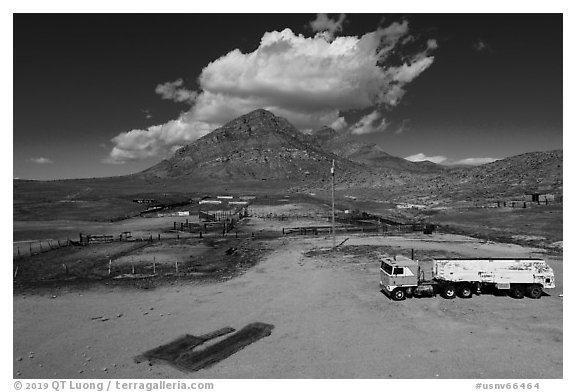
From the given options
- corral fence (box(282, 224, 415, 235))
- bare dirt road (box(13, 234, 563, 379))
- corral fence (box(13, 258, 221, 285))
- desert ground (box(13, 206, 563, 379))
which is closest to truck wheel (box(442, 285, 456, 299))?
desert ground (box(13, 206, 563, 379))

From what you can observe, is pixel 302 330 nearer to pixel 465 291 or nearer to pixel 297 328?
pixel 297 328

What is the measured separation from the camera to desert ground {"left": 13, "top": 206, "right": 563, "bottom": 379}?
16.8m

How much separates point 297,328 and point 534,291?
1603 centimetres

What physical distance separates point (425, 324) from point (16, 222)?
84.9 metres

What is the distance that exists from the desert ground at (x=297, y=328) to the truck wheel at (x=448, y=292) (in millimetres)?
372

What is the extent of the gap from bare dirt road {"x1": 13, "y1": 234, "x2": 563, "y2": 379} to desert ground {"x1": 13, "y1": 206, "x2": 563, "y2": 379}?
2.5 inches

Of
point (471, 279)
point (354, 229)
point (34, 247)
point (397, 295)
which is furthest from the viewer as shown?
point (354, 229)

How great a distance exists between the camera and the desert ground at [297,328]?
661 inches

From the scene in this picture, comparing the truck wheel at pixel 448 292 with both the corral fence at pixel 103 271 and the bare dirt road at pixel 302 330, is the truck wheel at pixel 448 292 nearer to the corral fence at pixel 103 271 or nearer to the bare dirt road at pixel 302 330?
the bare dirt road at pixel 302 330

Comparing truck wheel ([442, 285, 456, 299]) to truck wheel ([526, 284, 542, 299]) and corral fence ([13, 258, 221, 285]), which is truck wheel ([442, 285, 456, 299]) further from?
corral fence ([13, 258, 221, 285])

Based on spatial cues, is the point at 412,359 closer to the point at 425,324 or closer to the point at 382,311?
the point at 425,324

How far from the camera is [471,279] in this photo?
25656mm

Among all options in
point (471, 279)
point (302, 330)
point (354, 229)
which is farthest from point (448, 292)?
point (354, 229)

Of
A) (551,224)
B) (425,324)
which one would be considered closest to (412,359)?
(425,324)
